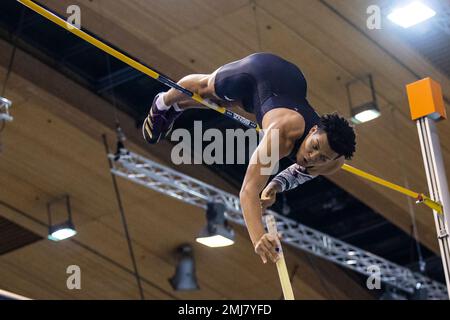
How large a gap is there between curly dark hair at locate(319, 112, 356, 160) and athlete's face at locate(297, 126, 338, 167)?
23 mm

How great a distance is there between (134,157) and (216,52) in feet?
4.73

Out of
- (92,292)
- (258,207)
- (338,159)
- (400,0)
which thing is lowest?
(258,207)

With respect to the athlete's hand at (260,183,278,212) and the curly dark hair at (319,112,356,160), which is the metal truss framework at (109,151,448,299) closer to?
the athlete's hand at (260,183,278,212)

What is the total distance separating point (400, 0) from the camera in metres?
7.41

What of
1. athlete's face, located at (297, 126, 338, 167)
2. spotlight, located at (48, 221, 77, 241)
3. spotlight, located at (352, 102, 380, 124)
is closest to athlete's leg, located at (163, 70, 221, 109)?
athlete's face, located at (297, 126, 338, 167)

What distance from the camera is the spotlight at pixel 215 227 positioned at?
29.7 ft

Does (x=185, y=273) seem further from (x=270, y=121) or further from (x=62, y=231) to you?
(x=270, y=121)

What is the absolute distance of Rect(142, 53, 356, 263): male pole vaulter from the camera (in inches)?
157

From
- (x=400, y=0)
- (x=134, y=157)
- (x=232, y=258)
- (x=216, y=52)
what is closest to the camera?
(x=400, y=0)

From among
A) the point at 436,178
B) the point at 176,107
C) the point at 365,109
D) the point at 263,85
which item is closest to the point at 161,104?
the point at 176,107

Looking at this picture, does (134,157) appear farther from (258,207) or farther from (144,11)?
(258,207)

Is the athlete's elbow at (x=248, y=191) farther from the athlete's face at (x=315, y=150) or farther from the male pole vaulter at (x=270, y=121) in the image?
the athlete's face at (x=315, y=150)

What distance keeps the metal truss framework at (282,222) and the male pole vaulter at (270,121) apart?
12.1ft

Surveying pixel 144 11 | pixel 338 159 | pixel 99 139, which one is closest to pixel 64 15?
pixel 144 11
